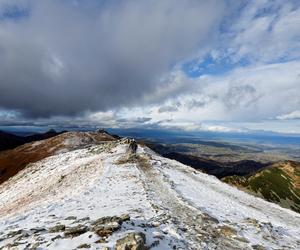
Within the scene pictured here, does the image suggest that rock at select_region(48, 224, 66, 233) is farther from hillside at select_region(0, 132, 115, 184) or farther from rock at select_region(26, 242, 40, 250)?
hillside at select_region(0, 132, 115, 184)

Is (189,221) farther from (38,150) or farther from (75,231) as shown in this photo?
(38,150)

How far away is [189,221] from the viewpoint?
2023 cm

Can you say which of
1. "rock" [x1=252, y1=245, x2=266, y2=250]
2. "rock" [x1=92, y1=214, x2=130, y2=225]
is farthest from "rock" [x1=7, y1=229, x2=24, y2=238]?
"rock" [x1=252, y1=245, x2=266, y2=250]

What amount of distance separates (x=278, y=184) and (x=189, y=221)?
15386 centimetres

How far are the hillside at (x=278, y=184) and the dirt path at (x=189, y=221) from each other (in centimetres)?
12097

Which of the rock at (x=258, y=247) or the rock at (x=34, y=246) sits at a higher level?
the rock at (x=34, y=246)

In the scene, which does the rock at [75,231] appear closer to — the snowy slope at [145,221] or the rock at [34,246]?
the snowy slope at [145,221]

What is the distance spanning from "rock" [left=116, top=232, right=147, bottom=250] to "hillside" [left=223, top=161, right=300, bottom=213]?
134m

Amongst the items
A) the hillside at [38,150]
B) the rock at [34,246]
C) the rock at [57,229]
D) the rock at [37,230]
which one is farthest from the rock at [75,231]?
the hillside at [38,150]

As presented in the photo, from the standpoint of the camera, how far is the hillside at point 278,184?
139 m

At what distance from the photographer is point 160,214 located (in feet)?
65.2

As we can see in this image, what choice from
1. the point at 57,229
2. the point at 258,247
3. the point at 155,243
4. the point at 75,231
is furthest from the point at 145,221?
the point at 258,247

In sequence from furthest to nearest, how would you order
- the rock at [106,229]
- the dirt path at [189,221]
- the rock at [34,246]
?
the dirt path at [189,221]
the rock at [106,229]
the rock at [34,246]

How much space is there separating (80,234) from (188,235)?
6.30 meters
